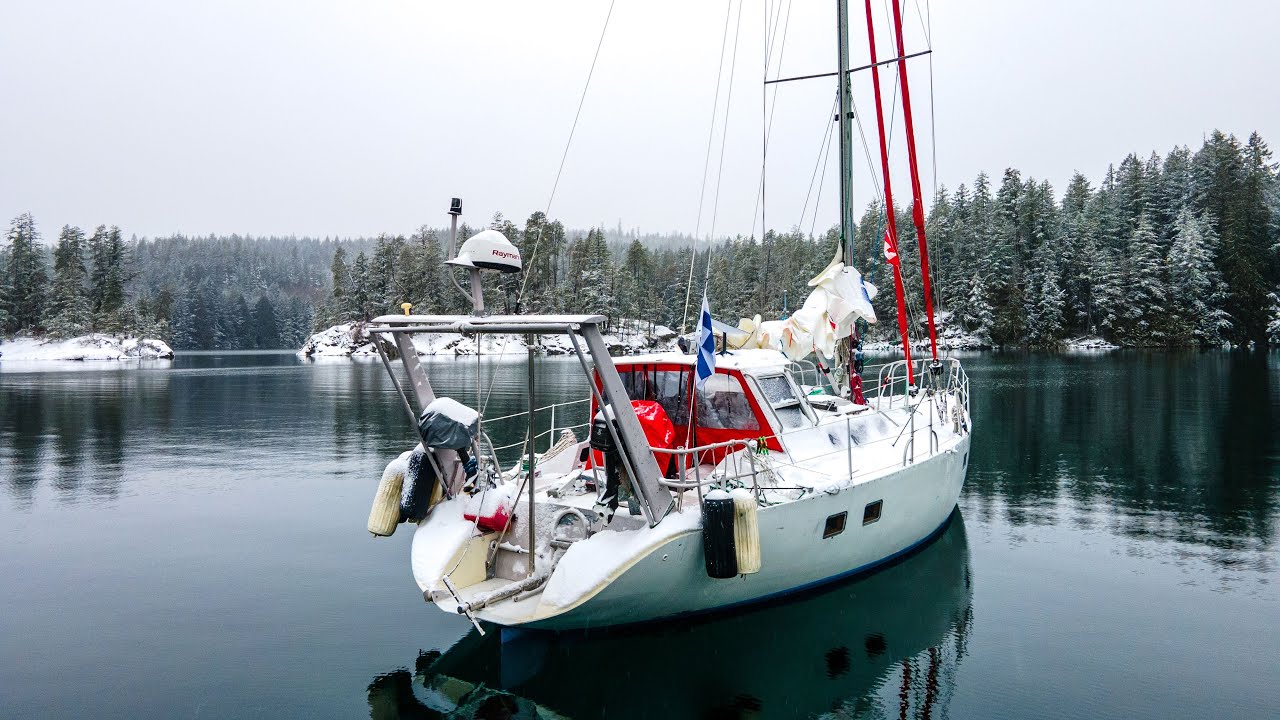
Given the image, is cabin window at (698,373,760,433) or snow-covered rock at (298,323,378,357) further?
snow-covered rock at (298,323,378,357)

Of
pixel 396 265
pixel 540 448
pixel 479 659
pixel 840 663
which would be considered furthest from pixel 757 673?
pixel 396 265

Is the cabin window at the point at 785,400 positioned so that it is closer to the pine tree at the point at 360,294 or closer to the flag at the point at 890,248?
the flag at the point at 890,248

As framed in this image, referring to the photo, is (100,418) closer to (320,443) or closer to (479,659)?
(320,443)

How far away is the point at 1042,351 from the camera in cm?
7644

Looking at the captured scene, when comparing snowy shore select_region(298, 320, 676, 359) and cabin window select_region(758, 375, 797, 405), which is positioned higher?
snowy shore select_region(298, 320, 676, 359)

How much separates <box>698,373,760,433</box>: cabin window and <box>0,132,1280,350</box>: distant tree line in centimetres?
4830

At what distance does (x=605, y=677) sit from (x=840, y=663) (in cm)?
270

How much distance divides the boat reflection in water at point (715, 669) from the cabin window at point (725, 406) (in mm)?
2445

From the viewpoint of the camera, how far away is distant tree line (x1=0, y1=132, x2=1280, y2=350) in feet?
253

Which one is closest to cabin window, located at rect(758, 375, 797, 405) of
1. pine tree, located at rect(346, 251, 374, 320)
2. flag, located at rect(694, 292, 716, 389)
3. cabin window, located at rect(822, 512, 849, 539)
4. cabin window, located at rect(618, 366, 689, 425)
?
cabin window, located at rect(618, 366, 689, 425)

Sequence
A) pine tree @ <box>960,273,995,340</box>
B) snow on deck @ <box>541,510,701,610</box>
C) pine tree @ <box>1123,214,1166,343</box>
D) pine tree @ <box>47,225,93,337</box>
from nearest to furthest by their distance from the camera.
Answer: snow on deck @ <box>541,510,701,610</box> → pine tree @ <box>1123,214,1166,343</box> → pine tree @ <box>960,273,995,340</box> → pine tree @ <box>47,225,93,337</box>

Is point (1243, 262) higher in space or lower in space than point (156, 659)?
higher

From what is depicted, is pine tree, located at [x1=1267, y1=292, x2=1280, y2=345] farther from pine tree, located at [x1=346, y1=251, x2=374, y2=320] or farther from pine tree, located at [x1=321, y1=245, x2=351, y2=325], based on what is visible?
pine tree, located at [x1=321, y1=245, x2=351, y2=325]

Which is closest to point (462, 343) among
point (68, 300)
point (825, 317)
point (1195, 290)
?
point (68, 300)
